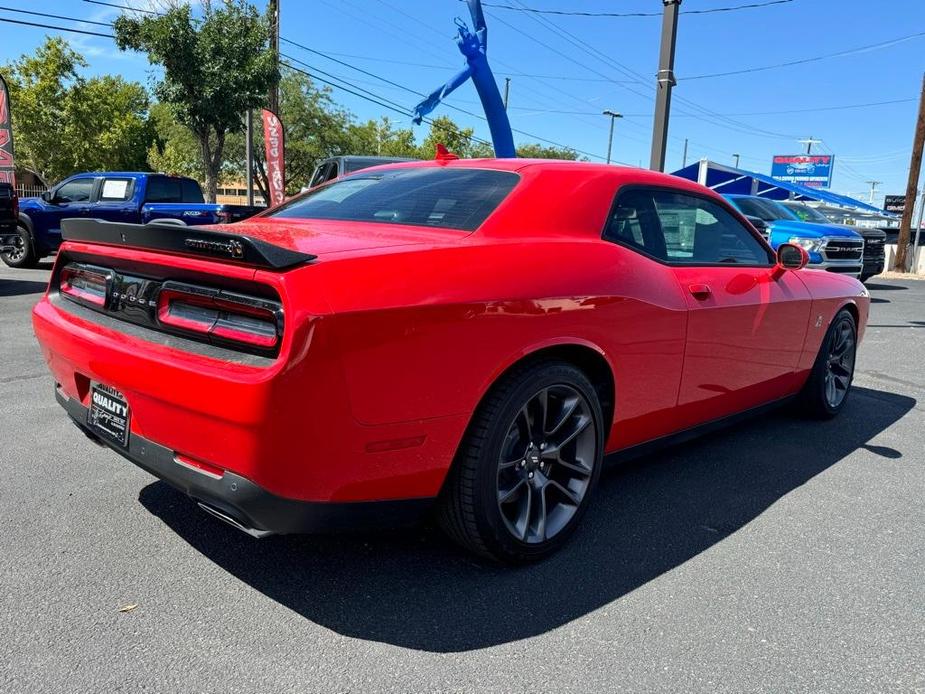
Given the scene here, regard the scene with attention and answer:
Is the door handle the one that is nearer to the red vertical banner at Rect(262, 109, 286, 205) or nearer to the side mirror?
the side mirror

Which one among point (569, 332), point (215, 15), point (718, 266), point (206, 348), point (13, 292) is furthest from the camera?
point (215, 15)

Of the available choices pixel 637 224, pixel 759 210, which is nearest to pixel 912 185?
pixel 759 210

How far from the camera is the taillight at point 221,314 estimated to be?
205cm

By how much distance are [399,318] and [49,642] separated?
1420mm

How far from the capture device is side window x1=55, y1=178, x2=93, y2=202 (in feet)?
41.0

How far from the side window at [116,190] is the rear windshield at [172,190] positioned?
1.15ft

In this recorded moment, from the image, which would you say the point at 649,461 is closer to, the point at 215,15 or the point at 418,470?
the point at 418,470

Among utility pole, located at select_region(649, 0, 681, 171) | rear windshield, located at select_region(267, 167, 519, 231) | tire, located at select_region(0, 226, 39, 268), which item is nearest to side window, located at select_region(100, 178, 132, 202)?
tire, located at select_region(0, 226, 39, 268)

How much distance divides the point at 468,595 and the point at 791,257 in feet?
8.96

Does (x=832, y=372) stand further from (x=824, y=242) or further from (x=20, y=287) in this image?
(x=20, y=287)

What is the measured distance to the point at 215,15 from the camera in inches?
731

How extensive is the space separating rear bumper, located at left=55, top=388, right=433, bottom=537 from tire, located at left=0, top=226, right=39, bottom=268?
12.0 meters

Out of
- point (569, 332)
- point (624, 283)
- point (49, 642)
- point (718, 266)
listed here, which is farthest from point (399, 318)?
point (718, 266)

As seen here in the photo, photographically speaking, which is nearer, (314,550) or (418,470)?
(418,470)
